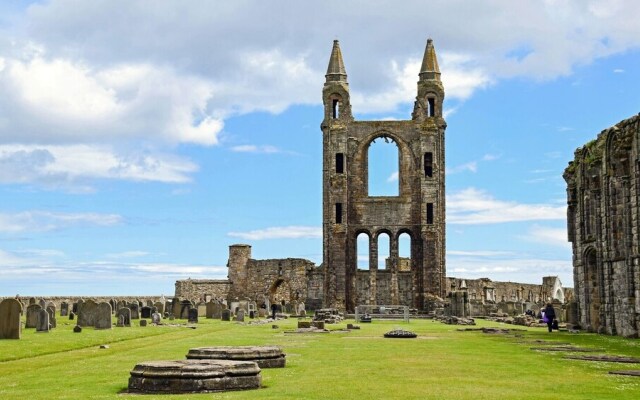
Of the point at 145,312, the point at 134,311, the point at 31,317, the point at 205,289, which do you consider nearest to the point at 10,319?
the point at 31,317

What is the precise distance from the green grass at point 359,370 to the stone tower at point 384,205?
3438 cm

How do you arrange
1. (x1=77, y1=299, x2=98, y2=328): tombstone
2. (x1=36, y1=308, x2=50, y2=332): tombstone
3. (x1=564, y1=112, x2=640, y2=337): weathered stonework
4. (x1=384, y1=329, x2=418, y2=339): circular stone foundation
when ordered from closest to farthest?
(x1=384, y1=329, x2=418, y2=339): circular stone foundation
(x1=36, y1=308, x2=50, y2=332): tombstone
(x1=564, y1=112, x2=640, y2=337): weathered stonework
(x1=77, y1=299, x2=98, y2=328): tombstone

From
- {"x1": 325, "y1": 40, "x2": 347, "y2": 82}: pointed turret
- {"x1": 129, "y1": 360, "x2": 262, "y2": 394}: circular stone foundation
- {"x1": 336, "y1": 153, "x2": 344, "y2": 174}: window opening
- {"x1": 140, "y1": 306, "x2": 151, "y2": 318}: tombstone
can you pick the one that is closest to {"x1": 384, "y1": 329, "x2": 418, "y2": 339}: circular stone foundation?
{"x1": 129, "y1": 360, "x2": 262, "y2": 394}: circular stone foundation

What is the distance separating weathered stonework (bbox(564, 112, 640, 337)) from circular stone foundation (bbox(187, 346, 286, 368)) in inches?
627

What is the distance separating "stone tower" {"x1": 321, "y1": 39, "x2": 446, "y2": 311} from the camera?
192 feet

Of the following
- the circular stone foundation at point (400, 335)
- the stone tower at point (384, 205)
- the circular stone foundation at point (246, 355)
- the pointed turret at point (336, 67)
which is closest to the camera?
the circular stone foundation at point (246, 355)

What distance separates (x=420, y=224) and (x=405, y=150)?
495cm

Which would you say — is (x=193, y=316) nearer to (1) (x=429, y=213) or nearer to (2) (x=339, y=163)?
(2) (x=339, y=163)

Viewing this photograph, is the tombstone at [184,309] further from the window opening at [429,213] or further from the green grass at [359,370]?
the window opening at [429,213]

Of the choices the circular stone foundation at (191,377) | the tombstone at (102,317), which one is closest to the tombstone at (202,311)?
the tombstone at (102,317)

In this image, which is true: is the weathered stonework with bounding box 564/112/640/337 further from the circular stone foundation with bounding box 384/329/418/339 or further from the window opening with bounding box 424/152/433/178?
the window opening with bounding box 424/152/433/178

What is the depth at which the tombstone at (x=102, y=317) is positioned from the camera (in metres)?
29.6

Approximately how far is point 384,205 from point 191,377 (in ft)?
158

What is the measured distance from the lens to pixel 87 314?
98.3 ft
